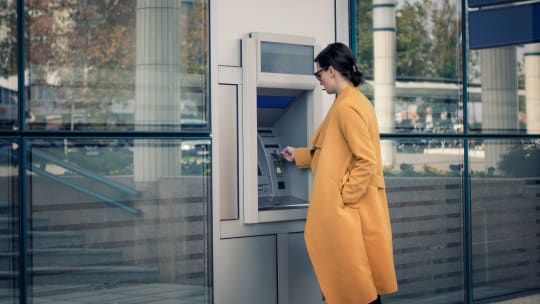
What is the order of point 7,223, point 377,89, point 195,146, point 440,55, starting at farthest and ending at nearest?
point 440,55 < point 377,89 < point 195,146 < point 7,223

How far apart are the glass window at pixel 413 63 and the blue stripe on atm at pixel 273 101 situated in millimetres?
738

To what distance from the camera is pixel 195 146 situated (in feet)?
13.6

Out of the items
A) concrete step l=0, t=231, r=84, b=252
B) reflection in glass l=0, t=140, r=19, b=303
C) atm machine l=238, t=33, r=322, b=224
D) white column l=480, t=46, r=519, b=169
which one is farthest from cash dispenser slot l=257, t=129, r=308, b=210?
white column l=480, t=46, r=519, b=169

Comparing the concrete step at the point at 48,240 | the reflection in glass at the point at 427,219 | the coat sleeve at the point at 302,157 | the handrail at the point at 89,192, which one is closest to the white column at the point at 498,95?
the reflection in glass at the point at 427,219

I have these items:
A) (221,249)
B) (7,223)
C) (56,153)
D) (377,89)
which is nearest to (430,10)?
(377,89)

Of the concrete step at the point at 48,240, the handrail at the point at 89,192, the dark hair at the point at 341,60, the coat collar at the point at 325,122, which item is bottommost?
the concrete step at the point at 48,240

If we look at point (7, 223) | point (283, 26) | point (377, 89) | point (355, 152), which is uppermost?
point (283, 26)

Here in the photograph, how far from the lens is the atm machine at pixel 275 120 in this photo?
13.9ft

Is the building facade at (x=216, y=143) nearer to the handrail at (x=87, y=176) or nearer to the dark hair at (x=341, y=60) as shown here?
the handrail at (x=87, y=176)

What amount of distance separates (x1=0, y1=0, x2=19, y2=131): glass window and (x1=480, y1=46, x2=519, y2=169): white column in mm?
3597

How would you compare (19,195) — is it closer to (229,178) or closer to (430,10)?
(229,178)

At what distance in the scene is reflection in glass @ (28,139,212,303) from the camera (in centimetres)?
367

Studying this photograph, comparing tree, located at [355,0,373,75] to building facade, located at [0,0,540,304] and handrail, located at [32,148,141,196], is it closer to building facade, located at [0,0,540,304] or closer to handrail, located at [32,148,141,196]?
building facade, located at [0,0,540,304]

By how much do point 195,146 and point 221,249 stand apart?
2.05 feet
